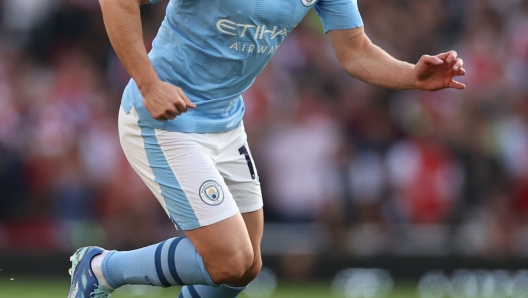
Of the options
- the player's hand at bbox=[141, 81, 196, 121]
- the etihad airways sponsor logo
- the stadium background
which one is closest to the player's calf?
the player's hand at bbox=[141, 81, 196, 121]

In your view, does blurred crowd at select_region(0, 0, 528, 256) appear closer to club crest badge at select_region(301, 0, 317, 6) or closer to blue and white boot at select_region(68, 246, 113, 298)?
blue and white boot at select_region(68, 246, 113, 298)

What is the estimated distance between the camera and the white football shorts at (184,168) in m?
4.86

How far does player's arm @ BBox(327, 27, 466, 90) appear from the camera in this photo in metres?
5.09

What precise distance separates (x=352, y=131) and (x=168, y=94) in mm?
5731

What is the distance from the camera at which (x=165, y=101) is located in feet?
14.7

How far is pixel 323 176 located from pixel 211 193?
4.94 m

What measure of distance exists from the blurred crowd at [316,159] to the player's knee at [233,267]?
4.43 meters

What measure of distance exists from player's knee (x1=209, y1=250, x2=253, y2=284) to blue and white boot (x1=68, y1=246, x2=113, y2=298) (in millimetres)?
693

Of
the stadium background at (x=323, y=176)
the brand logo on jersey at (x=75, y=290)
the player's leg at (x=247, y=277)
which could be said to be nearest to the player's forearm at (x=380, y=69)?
Result: the player's leg at (x=247, y=277)

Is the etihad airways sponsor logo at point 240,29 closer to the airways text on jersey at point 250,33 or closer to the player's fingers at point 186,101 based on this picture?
the airways text on jersey at point 250,33

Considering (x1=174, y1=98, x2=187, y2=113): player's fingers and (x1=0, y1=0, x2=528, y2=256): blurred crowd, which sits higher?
(x1=174, y1=98, x2=187, y2=113): player's fingers

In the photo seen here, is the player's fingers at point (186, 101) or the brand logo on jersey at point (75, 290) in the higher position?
the player's fingers at point (186, 101)

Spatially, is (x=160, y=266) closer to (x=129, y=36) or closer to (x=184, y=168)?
(x=184, y=168)

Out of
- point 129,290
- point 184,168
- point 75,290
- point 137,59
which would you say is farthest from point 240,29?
point 129,290
